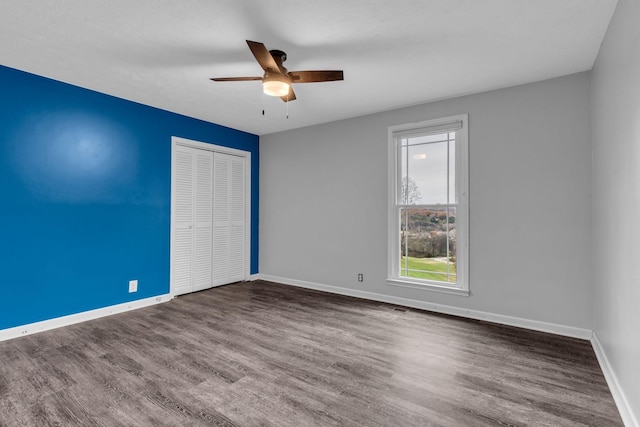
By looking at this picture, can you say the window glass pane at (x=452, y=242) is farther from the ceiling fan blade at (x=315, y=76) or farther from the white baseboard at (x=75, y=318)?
the white baseboard at (x=75, y=318)

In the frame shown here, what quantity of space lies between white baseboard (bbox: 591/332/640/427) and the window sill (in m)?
1.22

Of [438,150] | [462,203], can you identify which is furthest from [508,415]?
[438,150]

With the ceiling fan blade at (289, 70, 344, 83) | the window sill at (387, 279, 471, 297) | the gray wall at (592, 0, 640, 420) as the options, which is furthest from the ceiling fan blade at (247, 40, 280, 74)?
the window sill at (387, 279, 471, 297)

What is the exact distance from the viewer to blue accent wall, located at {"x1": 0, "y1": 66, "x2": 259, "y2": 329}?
3080mm

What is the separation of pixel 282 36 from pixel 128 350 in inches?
115

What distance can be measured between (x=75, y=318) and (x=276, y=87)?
3.24 metres

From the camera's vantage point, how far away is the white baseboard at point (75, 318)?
3.06 metres

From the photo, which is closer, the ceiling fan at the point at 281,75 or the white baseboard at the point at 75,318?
the ceiling fan at the point at 281,75

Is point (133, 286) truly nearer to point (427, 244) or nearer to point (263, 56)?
point (263, 56)

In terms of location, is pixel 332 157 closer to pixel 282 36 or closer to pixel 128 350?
pixel 282 36

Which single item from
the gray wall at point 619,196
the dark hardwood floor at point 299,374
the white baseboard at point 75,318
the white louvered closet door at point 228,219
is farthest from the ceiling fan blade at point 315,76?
the white baseboard at point 75,318

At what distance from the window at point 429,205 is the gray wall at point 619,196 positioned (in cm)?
123

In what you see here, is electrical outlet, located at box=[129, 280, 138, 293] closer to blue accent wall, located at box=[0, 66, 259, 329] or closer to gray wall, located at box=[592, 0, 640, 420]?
blue accent wall, located at box=[0, 66, 259, 329]

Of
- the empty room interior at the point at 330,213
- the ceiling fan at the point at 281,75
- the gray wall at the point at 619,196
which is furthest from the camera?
the ceiling fan at the point at 281,75
